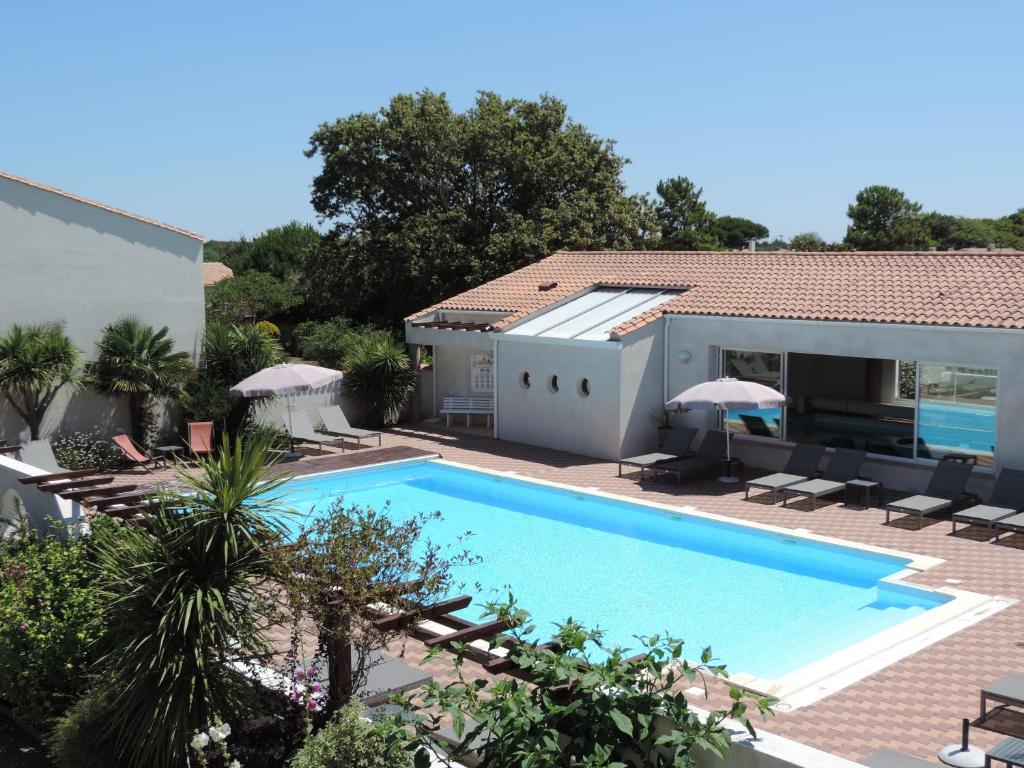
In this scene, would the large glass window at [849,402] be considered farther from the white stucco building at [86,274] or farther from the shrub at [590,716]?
the white stucco building at [86,274]

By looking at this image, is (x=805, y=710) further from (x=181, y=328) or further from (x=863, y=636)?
(x=181, y=328)

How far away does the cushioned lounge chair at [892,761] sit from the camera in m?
8.09

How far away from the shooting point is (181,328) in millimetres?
27203

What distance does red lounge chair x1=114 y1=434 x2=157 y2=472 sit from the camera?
23969 millimetres

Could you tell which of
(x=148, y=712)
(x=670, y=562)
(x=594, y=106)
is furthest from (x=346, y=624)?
(x=594, y=106)

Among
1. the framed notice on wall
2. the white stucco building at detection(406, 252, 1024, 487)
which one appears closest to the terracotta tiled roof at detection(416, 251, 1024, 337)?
the white stucco building at detection(406, 252, 1024, 487)

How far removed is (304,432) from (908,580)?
668 inches

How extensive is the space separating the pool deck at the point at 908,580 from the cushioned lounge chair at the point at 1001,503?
425 millimetres

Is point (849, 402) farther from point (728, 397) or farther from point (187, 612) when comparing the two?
point (187, 612)

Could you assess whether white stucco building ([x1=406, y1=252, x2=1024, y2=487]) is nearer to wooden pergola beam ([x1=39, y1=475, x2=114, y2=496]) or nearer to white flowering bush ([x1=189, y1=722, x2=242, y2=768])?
wooden pergola beam ([x1=39, y1=475, x2=114, y2=496])

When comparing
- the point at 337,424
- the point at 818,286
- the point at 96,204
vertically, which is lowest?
the point at 337,424

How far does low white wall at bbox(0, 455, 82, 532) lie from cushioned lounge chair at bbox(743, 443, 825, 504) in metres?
13.2

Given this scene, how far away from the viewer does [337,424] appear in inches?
1100

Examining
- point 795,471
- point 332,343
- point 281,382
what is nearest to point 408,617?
point 795,471
